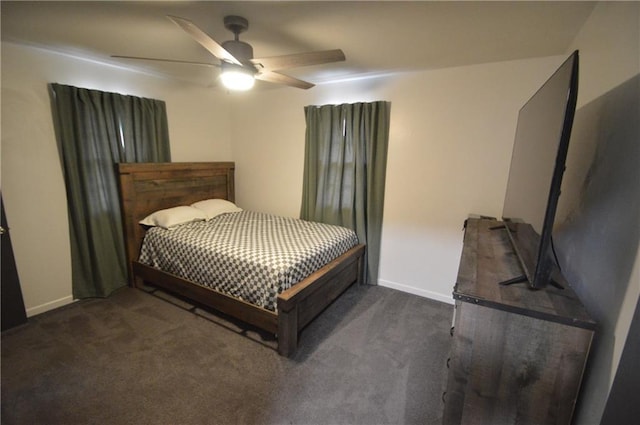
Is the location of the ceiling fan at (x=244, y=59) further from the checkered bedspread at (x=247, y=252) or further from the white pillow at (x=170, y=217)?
the white pillow at (x=170, y=217)

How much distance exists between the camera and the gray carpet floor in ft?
5.24

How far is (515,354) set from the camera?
3.49 ft

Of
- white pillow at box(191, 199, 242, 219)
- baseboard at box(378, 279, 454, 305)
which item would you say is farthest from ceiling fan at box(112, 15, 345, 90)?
baseboard at box(378, 279, 454, 305)

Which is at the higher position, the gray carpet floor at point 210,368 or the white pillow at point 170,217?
the white pillow at point 170,217

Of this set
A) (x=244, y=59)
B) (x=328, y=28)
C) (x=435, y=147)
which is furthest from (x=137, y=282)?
(x=435, y=147)

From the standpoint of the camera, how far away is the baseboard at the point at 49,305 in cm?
246

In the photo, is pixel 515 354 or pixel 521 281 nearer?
pixel 515 354

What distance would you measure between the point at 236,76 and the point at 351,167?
1.62 meters

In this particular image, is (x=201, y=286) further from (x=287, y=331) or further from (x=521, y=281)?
(x=521, y=281)

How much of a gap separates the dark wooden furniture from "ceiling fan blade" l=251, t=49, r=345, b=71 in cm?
146

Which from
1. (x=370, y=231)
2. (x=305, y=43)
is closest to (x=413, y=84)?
(x=305, y=43)

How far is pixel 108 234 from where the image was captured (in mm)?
2809

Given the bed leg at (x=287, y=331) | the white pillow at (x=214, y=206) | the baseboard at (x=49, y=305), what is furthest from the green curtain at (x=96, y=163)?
the bed leg at (x=287, y=331)

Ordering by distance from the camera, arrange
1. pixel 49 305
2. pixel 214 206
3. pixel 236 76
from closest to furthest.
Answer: pixel 236 76, pixel 49 305, pixel 214 206
